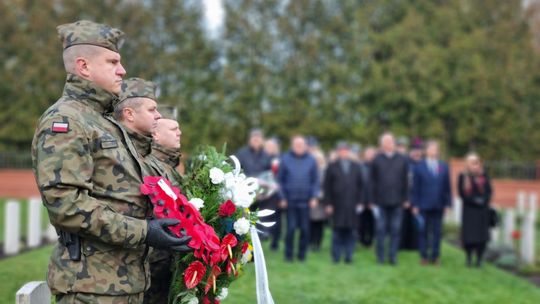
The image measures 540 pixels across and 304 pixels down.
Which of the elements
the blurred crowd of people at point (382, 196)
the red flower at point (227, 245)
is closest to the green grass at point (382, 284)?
the blurred crowd of people at point (382, 196)

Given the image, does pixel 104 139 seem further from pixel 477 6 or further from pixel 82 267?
pixel 477 6

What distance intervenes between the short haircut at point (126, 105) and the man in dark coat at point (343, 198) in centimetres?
822

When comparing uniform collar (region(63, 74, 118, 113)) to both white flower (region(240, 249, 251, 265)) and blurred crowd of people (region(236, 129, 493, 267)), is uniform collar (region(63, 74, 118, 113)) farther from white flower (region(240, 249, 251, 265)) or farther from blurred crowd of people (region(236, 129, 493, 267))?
blurred crowd of people (region(236, 129, 493, 267))

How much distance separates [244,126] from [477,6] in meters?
12.3

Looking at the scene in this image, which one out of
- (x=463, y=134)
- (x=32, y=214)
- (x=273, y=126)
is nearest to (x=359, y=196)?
(x=32, y=214)

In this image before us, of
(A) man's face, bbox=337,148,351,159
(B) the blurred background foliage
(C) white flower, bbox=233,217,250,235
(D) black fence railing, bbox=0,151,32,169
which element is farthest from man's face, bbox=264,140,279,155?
(D) black fence railing, bbox=0,151,32,169

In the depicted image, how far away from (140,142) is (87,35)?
83 cm

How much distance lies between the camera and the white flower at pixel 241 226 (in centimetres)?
432

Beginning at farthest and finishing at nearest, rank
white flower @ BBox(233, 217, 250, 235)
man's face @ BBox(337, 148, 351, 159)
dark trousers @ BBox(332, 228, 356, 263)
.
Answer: man's face @ BBox(337, 148, 351, 159) < dark trousers @ BBox(332, 228, 356, 263) < white flower @ BBox(233, 217, 250, 235)

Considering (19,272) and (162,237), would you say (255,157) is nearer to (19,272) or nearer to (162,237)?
(19,272)

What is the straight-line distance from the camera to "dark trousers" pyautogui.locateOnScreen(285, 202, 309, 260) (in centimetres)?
1216

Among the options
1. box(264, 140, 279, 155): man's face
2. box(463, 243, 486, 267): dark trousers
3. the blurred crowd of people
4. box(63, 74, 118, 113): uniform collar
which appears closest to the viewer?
box(63, 74, 118, 113): uniform collar

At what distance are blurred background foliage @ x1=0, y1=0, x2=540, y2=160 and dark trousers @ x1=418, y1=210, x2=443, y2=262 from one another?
18615mm

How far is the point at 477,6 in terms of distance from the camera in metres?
33.2
